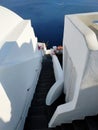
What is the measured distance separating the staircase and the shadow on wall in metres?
0.55

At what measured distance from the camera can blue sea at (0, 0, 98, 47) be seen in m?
35.6

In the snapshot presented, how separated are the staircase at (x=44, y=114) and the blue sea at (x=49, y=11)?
19410 millimetres

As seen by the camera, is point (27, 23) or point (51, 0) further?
point (51, 0)

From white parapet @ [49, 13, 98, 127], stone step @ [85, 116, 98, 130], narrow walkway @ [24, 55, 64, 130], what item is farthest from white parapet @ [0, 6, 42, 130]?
stone step @ [85, 116, 98, 130]

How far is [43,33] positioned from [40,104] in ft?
82.3

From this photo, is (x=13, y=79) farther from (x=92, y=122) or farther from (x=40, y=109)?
(x=92, y=122)

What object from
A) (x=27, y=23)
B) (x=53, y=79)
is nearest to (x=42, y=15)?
(x=27, y=23)

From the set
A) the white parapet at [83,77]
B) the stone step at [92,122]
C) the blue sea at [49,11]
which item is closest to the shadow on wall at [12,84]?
the white parapet at [83,77]

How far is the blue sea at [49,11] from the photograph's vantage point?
3562 cm

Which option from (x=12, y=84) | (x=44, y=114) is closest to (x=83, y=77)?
(x=12, y=84)

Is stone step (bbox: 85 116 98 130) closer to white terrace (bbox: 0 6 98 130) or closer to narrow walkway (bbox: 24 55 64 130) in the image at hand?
white terrace (bbox: 0 6 98 130)

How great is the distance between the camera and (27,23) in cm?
1639

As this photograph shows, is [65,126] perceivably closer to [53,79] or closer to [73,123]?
[73,123]

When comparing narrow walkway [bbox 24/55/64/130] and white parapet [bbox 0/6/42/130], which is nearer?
white parapet [bbox 0/6/42/130]
